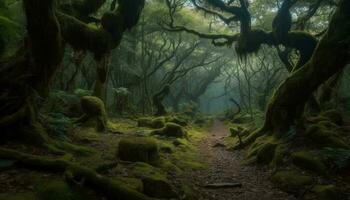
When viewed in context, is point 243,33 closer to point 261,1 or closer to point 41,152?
point 261,1

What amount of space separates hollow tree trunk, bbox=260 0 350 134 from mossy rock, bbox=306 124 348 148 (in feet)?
4.32

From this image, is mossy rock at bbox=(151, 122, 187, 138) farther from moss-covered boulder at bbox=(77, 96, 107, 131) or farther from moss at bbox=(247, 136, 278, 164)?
moss at bbox=(247, 136, 278, 164)

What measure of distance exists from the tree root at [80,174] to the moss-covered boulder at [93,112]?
24.2 feet

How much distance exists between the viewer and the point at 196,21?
29.5m

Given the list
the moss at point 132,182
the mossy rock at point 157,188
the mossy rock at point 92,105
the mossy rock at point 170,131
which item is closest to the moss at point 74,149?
the moss at point 132,182

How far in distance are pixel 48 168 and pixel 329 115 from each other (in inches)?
422

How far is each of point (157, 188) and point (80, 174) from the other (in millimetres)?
1680

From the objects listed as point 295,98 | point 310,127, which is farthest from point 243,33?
point 310,127

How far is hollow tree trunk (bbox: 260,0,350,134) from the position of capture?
10961 millimetres

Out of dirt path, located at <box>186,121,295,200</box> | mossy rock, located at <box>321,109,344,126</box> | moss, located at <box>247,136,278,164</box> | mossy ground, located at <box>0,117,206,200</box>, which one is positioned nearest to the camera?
mossy ground, located at <box>0,117,206,200</box>

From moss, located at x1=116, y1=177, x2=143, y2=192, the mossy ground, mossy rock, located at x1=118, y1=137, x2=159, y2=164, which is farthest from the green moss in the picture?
moss, located at x1=116, y1=177, x2=143, y2=192

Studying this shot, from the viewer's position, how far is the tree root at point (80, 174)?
617 cm

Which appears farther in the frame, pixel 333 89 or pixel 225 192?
pixel 333 89

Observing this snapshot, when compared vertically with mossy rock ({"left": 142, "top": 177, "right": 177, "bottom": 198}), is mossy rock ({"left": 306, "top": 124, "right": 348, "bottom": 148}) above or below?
above
